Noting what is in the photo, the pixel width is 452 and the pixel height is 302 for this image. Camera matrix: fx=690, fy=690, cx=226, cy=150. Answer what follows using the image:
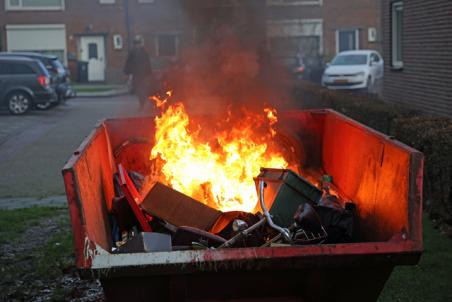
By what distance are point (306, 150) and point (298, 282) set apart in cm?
276

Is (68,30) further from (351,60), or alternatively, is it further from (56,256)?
(56,256)

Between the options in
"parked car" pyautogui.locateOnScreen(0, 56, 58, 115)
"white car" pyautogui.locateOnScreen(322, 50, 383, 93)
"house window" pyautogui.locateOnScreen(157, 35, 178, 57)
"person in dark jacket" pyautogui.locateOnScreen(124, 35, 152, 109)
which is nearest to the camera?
"house window" pyautogui.locateOnScreen(157, 35, 178, 57)

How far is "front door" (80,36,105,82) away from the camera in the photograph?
38.0 meters

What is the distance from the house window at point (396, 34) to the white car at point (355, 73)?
965cm

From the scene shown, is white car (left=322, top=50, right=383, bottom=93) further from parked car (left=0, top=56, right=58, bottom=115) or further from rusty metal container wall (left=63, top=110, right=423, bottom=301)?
rusty metal container wall (left=63, top=110, right=423, bottom=301)

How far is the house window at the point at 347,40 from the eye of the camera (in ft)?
124

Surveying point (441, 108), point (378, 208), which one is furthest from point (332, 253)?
point (441, 108)

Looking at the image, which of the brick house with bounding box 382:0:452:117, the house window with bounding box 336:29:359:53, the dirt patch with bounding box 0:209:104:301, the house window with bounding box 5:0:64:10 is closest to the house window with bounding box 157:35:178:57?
the dirt patch with bounding box 0:209:104:301

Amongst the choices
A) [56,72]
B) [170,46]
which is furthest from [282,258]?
[170,46]

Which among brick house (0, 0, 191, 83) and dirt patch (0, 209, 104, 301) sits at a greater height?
brick house (0, 0, 191, 83)

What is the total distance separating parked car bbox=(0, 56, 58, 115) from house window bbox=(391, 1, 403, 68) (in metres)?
10.5

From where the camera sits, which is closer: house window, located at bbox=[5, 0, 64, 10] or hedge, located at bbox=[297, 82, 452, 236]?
hedge, located at bbox=[297, 82, 452, 236]

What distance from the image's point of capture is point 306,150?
6121 mm

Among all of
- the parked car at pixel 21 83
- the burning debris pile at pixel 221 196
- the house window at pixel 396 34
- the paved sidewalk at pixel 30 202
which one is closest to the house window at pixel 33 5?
the parked car at pixel 21 83
